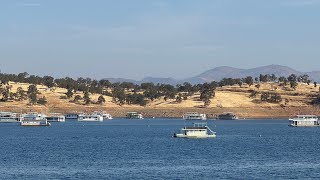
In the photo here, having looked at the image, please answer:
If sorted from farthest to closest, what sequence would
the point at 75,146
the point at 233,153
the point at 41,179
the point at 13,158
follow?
the point at 75,146 < the point at 233,153 < the point at 13,158 < the point at 41,179

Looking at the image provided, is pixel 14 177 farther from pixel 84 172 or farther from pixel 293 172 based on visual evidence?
pixel 293 172

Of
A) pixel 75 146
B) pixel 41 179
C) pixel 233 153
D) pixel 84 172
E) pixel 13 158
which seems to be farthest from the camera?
pixel 75 146

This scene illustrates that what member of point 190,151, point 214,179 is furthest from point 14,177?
point 190,151

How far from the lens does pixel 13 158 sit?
12050 cm

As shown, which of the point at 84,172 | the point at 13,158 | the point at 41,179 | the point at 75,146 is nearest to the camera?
the point at 41,179

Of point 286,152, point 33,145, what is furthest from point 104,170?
point 33,145

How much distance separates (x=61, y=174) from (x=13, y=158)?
83.4ft

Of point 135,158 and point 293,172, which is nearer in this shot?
point 293,172

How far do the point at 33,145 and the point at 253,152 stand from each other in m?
47.3

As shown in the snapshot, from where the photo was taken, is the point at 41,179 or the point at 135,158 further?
the point at 135,158

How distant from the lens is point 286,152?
134375 millimetres

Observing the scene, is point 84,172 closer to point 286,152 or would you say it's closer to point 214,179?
point 214,179

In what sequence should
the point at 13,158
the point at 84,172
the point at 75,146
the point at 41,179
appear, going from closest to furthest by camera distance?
the point at 41,179, the point at 84,172, the point at 13,158, the point at 75,146

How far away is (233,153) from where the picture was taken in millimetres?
131250
